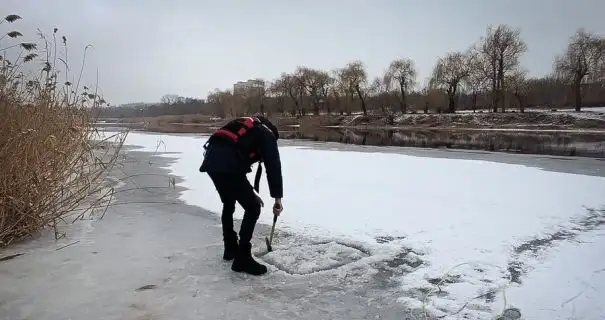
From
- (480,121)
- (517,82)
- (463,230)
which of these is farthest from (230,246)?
(517,82)

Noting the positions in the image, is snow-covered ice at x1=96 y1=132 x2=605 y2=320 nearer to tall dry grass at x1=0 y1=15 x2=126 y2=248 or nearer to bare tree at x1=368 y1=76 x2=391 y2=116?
tall dry grass at x1=0 y1=15 x2=126 y2=248

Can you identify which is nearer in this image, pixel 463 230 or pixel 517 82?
pixel 463 230

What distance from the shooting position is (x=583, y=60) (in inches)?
1791

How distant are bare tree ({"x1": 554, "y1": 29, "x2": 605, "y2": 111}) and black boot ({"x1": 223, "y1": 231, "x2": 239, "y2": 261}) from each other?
167ft

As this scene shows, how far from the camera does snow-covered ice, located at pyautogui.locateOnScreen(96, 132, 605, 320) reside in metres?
3.57

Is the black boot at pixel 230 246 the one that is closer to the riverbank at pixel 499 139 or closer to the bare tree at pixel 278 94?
the riverbank at pixel 499 139

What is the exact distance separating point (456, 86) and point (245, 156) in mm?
59243

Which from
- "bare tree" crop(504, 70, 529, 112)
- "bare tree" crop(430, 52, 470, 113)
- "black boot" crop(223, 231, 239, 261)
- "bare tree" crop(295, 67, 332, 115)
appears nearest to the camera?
"black boot" crop(223, 231, 239, 261)

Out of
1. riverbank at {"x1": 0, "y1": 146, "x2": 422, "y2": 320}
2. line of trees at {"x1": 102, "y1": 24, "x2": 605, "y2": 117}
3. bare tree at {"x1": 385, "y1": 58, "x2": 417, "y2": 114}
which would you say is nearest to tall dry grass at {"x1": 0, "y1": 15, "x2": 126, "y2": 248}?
riverbank at {"x1": 0, "y1": 146, "x2": 422, "y2": 320}

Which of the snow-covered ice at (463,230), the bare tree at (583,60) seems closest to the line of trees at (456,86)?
the bare tree at (583,60)

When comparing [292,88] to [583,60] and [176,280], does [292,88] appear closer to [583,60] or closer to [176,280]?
[583,60]

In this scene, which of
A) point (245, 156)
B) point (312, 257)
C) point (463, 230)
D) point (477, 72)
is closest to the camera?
point (245, 156)

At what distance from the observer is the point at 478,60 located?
53.2 meters

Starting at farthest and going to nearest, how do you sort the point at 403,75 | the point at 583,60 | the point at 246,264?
the point at 403,75, the point at 583,60, the point at 246,264
